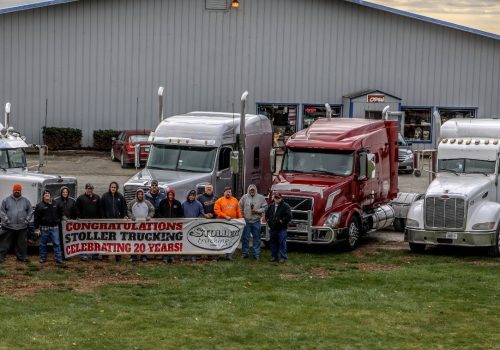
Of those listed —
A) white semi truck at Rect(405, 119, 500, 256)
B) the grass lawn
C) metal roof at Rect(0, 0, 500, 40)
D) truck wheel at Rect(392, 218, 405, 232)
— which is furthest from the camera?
metal roof at Rect(0, 0, 500, 40)

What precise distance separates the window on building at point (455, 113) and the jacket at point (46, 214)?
3074 centimetres

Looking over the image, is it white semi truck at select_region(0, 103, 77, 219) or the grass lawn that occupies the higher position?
white semi truck at select_region(0, 103, 77, 219)

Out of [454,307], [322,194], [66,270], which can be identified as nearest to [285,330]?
[454,307]

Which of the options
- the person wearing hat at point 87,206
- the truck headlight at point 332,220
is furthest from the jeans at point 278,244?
the person wearing hat at point 87,206

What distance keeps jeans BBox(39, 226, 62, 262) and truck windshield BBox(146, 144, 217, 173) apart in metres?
5.62

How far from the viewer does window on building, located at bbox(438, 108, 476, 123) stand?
52156 mm

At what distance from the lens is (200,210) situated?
86.0ft

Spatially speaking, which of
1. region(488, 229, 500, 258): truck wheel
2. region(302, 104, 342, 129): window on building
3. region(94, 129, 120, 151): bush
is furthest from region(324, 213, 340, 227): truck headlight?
region(94, 129, 120, 151): bush

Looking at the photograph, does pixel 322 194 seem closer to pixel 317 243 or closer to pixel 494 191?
pixel 317 243

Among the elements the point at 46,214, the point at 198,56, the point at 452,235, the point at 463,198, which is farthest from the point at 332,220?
the point at 198,56

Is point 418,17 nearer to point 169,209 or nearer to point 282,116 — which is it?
point 282,116

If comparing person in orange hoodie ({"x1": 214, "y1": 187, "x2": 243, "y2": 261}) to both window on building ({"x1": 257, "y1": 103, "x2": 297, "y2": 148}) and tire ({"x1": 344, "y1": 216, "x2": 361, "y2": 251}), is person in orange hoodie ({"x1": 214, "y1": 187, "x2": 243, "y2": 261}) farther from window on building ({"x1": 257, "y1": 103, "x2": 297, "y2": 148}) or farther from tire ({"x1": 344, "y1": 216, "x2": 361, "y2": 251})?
window on building ({"x1": 257, "y1": 103, "x2": 297, "y2": 148})

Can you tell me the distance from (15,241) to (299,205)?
6.89 m

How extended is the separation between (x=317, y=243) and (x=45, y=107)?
1055 inches
